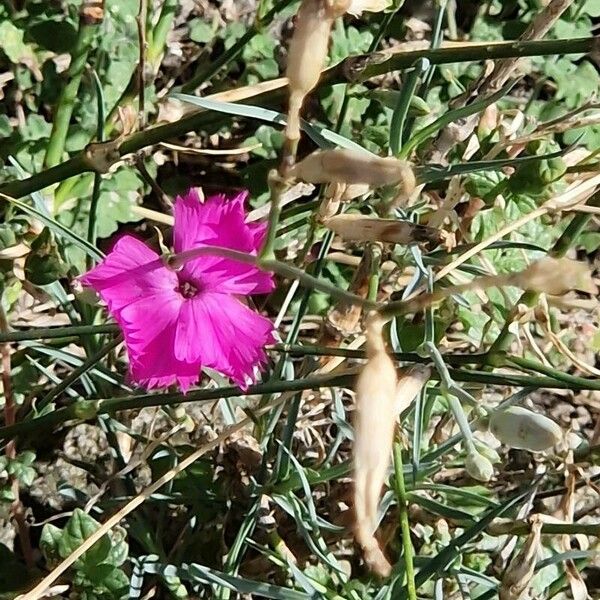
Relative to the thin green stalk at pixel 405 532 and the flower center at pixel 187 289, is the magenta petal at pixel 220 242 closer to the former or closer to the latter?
the flower center at pixel 187 289

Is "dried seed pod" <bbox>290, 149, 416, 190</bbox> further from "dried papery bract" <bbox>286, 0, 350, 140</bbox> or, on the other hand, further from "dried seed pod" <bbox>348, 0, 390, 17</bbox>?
"dried seed pod" <bbox>348, 0, 390, 17</bbox>

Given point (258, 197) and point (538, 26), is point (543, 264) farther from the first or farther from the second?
point (258, 197)

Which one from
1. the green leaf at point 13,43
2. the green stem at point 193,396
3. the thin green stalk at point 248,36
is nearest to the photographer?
the green stem at point 193,396

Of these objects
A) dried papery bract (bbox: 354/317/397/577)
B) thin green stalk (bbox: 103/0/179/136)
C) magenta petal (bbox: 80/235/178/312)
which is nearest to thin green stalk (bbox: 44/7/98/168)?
thin green stalk (bbox: 103/0/179/136)

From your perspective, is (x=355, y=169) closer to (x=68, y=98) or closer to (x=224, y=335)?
(x=224, y=335)

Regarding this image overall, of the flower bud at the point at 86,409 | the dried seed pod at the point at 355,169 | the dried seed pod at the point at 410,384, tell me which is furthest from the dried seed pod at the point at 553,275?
the flower bud at the point at 86,409

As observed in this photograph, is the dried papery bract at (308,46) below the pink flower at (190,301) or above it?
above

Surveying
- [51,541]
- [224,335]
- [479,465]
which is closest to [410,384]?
[479,465]

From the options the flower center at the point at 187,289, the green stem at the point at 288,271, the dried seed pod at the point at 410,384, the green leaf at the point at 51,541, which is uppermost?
the green stem at the point at 288,271

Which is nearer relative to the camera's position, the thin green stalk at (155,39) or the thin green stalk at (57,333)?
the thin green stalk at (57,333)
